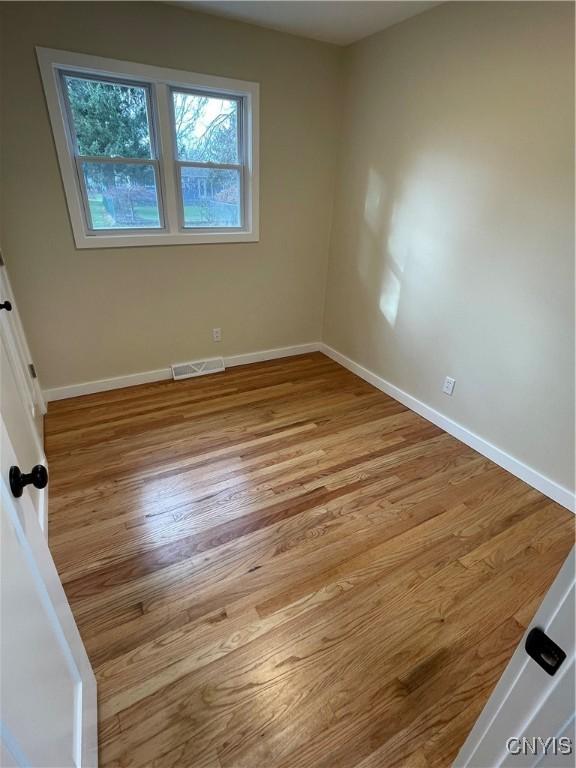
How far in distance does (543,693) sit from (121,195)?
3.16 meters

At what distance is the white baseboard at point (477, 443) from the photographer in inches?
81.1

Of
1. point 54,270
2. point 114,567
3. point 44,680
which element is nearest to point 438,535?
point 114,567

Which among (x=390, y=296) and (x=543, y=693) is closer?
(x=543, y=693)

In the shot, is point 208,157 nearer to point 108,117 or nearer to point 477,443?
point 108,117

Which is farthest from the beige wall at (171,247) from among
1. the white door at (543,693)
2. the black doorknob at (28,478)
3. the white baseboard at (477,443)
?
the white door at (543,693)

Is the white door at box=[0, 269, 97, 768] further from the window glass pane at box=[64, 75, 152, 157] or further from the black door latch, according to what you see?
the window glass pane at box=[64, 75, 152, 157]

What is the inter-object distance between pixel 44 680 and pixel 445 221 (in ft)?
9.02

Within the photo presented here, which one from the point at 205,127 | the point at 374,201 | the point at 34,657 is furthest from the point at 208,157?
the point at 34,657

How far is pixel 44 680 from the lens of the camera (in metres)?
0.76

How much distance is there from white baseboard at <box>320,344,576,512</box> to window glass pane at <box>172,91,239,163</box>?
202 cm

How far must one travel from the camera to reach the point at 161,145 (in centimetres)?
256

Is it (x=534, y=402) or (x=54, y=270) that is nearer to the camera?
(x=534, y=402)

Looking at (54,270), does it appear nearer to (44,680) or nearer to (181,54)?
(181,54)

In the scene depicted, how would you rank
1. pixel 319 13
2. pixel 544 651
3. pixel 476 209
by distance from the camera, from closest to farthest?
pixel 544 651
pixel 476 209
pixel 319 13
